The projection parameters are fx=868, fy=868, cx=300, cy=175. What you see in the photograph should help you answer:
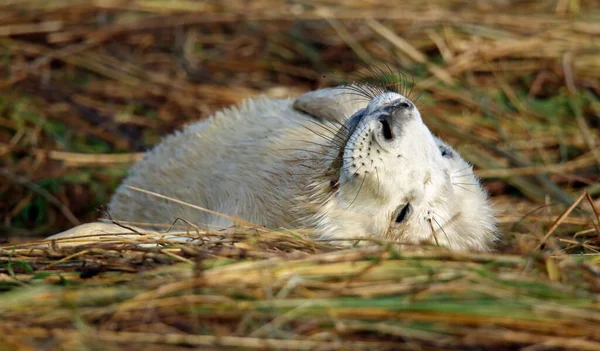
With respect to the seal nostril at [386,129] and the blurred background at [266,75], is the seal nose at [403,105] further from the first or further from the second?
the blurred background at [266,75]

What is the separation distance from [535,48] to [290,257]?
456 cm

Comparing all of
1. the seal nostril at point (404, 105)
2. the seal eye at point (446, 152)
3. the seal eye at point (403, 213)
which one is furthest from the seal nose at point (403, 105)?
the seal eye at point (446, 152)

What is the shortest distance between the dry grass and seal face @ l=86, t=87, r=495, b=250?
319 millimetres

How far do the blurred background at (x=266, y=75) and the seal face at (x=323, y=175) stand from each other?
1.18m

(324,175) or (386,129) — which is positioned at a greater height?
(386,129)

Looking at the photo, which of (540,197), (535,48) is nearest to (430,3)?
(535,48)

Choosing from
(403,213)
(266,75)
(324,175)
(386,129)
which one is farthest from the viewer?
(266,75)

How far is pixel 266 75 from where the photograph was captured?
7035 mm

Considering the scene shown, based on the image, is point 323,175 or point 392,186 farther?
point 323,175

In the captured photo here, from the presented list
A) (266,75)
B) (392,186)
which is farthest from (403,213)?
(266,75)

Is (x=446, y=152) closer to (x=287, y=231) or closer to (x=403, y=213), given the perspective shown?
(x=403, y=213)

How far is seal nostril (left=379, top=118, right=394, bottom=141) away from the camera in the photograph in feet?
11.6

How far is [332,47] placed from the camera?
23.5 feet

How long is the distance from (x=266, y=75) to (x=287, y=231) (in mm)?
3628
